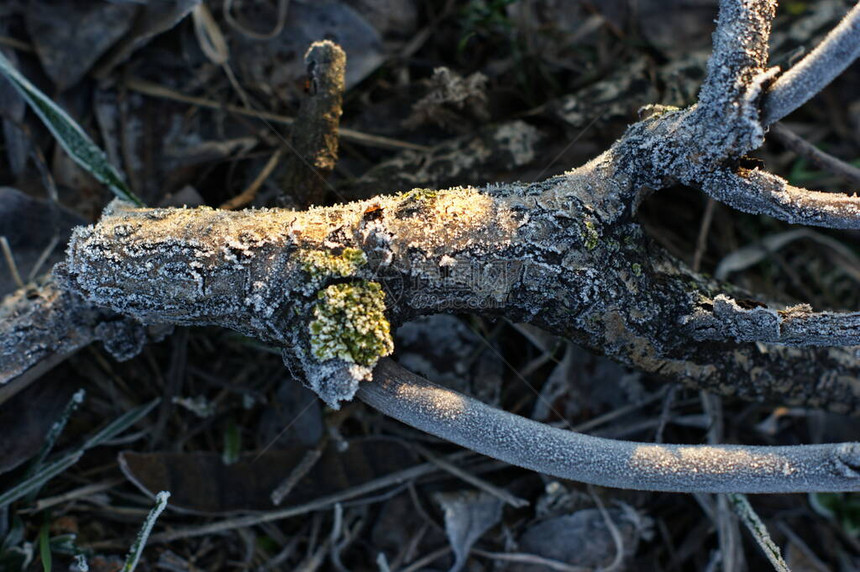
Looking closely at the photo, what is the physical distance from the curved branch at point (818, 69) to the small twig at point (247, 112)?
3.27 ft

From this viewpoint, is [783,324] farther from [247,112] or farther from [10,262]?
[10,262]

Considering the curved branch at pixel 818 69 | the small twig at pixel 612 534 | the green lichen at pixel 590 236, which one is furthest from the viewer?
the small twig at pixel 612 534

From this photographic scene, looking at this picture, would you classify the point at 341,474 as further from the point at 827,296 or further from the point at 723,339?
the point at 827,296

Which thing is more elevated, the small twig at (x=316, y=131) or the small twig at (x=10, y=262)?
the small twig at (x=316, y=131)

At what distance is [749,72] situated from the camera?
129cm

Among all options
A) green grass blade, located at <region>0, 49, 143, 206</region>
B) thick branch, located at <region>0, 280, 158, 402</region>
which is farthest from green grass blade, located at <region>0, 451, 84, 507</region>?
green grass blade, located at <region>0, 49, 143, 206</region>

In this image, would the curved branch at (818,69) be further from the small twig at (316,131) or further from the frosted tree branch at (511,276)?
the small twig at (316,131)

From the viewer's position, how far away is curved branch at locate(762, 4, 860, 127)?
1.17 metres

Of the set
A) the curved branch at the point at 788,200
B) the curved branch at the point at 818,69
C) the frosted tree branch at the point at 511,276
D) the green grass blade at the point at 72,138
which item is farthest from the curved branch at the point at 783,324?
the green grass blade at the point at 72,138

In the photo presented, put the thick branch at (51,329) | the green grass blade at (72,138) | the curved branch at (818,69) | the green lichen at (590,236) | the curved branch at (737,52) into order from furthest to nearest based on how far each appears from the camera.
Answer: the green grass blade at (72,138) → the thick branch at (51,329) → the green lichen at (590,236) → the curved branch at (737,52) → the curved branch at (818,69)

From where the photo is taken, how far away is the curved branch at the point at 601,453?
4.60ft

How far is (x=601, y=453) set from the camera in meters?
1.45

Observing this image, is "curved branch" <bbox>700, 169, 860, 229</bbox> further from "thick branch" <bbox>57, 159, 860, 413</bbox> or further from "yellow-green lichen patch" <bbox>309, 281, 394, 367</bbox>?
"yellow-green lichen patch" <bbox>309, 281, 394, 367</bbox>

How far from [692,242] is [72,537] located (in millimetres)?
2021
